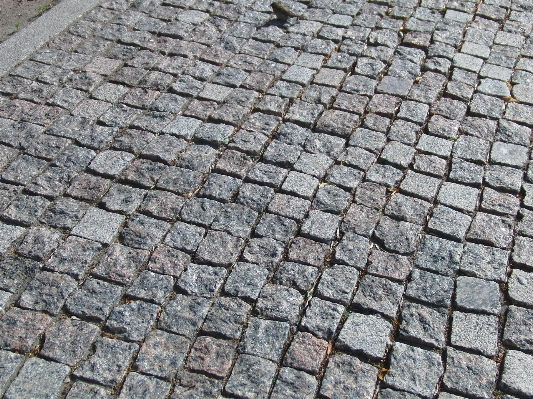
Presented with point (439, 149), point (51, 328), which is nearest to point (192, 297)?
point (51, 328)

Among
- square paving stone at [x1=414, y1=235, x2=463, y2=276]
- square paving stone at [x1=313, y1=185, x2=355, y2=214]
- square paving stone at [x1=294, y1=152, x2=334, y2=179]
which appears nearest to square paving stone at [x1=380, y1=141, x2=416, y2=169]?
square paving stone at [x1=294, y1=152, x2=334, y2=179]

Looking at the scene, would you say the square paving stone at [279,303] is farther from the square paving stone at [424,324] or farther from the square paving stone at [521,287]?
the square paving stone at [521,287]

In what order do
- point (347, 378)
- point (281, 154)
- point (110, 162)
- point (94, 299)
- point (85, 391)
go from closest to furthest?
1. point (85, 391)
2. point (347, 378)
3. point (94, 299)
4. point (110, 162)
5. point (281, 154)

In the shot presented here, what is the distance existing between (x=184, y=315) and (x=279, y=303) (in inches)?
21.6

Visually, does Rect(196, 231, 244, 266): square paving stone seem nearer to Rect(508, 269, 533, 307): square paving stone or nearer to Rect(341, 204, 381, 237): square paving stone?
Rect(341, 204, 381, 237): square paving stone

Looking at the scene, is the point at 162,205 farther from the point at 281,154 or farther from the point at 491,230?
the point at 491,230

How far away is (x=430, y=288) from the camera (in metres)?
4.05

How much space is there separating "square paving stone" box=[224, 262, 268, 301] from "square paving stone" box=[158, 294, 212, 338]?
174 millimetres

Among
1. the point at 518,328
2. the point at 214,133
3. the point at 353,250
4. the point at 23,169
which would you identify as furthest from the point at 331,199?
the point at 23,169

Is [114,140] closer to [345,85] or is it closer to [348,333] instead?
[345,85]

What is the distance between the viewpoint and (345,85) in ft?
19.1

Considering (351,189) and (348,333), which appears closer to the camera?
(348,333)

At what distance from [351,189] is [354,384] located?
1.61 m

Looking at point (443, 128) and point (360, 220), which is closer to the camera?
point (360, 220)
